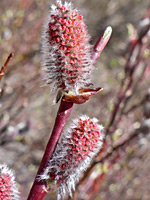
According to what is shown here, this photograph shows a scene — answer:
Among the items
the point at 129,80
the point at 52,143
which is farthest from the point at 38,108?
the point at 52,143

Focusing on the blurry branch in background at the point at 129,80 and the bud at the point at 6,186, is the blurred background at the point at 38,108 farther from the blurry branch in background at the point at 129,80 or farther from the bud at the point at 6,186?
the bud at the point at 6,186

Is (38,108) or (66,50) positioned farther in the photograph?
(38,108)

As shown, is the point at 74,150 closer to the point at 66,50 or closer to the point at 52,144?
the point at 52,144

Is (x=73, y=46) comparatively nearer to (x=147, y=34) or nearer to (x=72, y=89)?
(x=72, y=89)

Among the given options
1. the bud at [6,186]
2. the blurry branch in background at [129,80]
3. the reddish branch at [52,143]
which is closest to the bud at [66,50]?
the reddish branch at [52,143]

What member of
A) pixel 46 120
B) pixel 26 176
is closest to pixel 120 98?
pixel 26 176

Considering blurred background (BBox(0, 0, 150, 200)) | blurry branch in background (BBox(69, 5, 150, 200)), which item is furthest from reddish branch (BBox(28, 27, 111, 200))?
blurry branch in background (BBox(69, 5, 150, 200))

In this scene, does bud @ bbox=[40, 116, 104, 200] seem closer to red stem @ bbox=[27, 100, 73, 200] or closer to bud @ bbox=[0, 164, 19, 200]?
red stem @ bbox=[27, 100, 73, 200]
